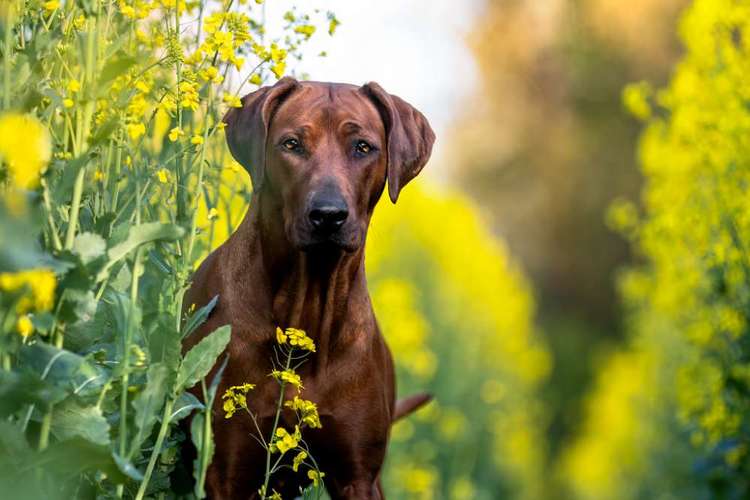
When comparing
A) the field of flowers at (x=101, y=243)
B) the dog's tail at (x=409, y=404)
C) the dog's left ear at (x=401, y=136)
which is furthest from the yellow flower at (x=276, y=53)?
the dog's tail at (x=409, y=404)

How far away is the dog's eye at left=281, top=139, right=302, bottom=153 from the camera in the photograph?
173 inches

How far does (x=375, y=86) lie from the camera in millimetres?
4672

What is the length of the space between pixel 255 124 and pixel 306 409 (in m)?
1.05

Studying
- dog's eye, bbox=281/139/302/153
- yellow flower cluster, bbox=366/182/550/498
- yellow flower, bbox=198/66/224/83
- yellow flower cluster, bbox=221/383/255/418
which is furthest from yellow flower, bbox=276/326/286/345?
yellow flower cluster, bbox=366/182/550/498

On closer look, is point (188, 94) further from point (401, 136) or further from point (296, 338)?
point (401, 136)

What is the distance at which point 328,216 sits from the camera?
4.13 m

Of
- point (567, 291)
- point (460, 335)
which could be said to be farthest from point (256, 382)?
point (567, 291)

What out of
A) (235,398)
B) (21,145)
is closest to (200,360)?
(235,398)

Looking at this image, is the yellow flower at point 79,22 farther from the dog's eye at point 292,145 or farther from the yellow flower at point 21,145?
the yellow flower at point 21,145

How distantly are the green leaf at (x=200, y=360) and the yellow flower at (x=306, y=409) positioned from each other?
1.33 feet

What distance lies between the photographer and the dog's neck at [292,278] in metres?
4.43

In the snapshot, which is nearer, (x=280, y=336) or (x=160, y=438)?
(x=160, y=438)

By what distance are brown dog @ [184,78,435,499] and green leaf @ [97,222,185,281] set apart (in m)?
0.79

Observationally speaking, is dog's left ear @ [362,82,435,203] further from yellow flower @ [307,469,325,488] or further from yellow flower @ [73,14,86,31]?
yellow flower @ [73,14,86,31]
